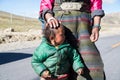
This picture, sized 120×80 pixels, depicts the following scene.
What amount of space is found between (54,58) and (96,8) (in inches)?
31.8

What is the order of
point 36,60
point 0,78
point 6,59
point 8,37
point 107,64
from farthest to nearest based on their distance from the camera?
point 8,37 → point 6,59 → point 107,64 → point 0,78 → point 36,60

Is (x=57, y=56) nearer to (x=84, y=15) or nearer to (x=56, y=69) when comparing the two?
(x=56, y=69)

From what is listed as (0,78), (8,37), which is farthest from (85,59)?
(8,37)

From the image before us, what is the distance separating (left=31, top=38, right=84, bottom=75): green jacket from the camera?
172 inches

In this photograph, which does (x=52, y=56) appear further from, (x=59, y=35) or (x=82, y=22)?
(x=82, y=22)

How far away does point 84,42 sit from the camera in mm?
4691

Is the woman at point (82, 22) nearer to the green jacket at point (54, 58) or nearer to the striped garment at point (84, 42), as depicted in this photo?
the striped garment at point (84, 42)

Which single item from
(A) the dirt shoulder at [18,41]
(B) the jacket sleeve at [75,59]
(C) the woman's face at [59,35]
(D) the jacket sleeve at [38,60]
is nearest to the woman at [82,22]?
(B) the jacket sleeve at [75,59]

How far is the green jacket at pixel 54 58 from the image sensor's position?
4379mm

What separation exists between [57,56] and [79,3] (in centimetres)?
71

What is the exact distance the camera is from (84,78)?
4.70m

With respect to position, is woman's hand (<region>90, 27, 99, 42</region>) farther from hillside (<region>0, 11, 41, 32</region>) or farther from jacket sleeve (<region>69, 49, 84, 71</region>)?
hillside (<region>0, 11, 41, 32</region>)

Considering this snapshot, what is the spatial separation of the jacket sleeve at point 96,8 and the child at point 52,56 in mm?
514

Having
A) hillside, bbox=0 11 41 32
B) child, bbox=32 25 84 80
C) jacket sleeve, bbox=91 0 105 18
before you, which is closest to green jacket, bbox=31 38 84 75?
child, bbox=32 25 84 80
